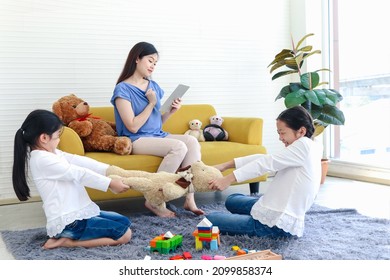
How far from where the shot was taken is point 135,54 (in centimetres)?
318

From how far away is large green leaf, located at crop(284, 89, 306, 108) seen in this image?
3674 millimetres

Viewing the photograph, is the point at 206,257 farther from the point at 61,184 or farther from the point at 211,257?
the point at 61,184

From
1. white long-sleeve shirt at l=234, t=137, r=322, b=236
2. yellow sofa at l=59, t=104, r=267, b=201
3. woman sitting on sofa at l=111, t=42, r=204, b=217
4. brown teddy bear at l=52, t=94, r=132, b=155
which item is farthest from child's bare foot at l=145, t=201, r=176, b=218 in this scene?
white long-sleeve shirt at l=234, t=137, r=322, b=236

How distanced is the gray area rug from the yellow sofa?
37 cm

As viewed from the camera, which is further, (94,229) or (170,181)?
(170,181)

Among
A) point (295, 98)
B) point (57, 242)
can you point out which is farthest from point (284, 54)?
point (57, 242)

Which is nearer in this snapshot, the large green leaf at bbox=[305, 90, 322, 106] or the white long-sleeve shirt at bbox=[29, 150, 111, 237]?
the white long-sleeve shirt at bbox=[29, 150, 111, 237]

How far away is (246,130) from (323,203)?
765mm

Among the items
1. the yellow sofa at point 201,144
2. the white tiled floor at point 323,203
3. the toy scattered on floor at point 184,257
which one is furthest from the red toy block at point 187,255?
the white tiled floor at point 323,203

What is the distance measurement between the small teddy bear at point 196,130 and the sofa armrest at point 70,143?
3.13 ft

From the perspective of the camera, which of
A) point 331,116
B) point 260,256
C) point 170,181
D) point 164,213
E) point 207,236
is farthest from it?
point 331,116

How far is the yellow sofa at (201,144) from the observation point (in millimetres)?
2973

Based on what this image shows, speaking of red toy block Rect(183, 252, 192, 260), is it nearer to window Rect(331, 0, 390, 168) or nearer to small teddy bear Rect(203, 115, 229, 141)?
small teddy bear Rect(203, 115, 229, 141)

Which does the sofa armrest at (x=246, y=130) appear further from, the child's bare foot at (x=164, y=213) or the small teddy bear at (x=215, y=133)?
the child's bare foot at (x=164, y=213)
